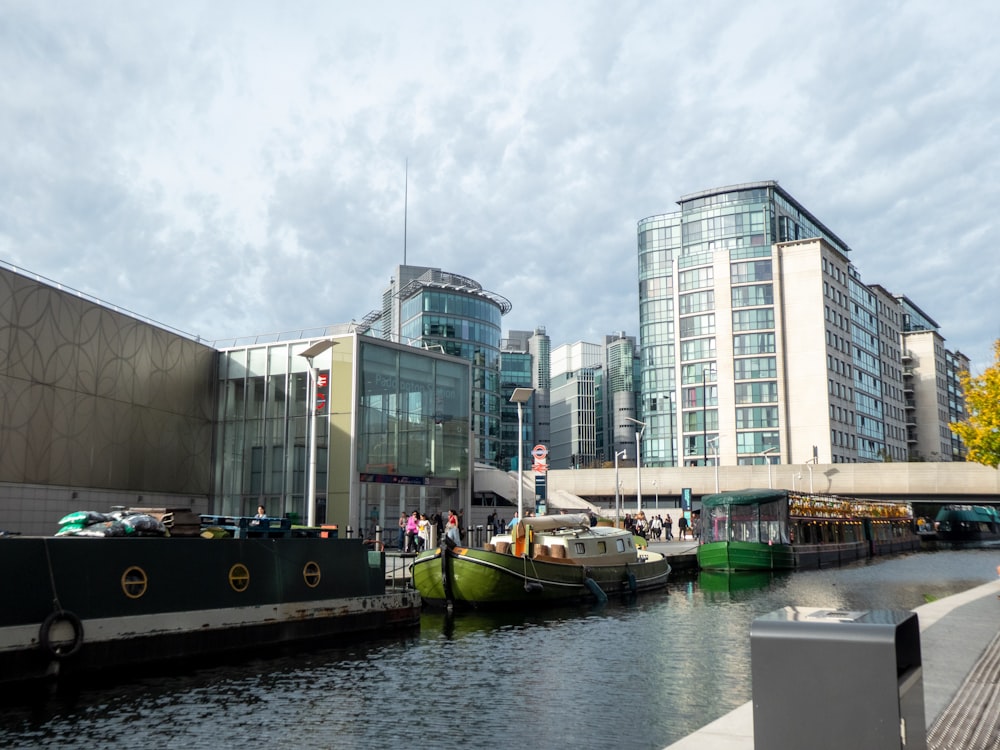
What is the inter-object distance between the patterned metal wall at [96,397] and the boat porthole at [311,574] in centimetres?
1852

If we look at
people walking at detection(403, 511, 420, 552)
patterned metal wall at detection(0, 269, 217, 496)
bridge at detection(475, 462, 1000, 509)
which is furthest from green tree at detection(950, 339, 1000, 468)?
bridge at detection(475, 462, 1000, 509)

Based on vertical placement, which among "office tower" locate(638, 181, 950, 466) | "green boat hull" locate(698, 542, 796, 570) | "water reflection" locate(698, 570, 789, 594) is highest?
"office tower" locate(638, 181, 950, 466)

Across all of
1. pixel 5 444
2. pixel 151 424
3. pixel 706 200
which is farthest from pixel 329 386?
pixel 706 200

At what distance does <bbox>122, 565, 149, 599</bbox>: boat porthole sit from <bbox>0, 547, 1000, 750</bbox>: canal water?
184 cm

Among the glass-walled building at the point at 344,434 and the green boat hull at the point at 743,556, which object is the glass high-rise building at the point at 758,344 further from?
the glass-walled building at the point at 344,434

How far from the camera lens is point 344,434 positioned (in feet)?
144

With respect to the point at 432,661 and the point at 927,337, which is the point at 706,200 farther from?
the point at 432,661

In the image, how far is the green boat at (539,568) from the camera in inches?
1112

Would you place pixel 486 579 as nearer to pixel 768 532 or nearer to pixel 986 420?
pixel 986 420

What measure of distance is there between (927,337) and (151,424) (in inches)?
5354

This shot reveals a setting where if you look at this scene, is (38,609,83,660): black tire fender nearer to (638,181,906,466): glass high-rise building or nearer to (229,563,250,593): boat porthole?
(229,563,250,593): boat porthole

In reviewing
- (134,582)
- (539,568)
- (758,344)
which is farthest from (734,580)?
(758,344)

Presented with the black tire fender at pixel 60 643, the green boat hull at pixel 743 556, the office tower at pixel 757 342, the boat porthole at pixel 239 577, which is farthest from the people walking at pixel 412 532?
the office tower at pixel 757 342

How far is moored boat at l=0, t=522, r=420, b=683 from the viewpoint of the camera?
15.6 metres
